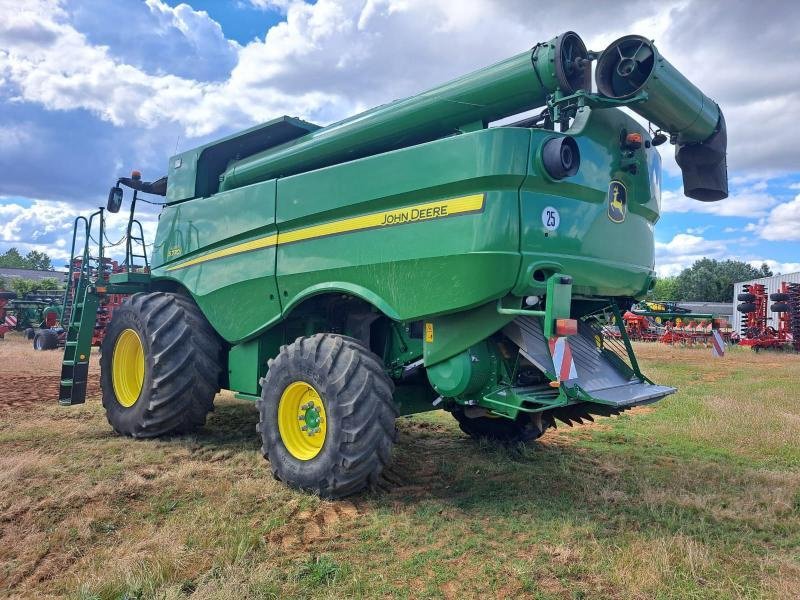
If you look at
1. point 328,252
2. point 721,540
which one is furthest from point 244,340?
point 721,540

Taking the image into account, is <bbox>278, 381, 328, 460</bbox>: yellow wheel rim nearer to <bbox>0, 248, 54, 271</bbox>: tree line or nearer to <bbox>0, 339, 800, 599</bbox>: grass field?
<bbox>0, 339, 800, 599</bbox>: grass field

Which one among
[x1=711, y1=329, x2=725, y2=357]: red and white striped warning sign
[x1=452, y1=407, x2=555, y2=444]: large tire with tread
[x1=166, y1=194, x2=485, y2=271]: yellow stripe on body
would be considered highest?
[x1=166, y1=194, x2=485, y2=271]: yellow stripe on body

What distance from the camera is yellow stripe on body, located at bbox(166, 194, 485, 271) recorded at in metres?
3.91

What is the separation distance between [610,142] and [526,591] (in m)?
3.23

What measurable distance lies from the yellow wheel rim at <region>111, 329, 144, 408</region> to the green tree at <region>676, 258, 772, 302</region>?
6582cm

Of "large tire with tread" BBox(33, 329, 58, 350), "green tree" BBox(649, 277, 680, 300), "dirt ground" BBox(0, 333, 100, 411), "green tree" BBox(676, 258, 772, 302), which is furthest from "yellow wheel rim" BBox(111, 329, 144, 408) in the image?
"green tree" BBox(676, 258, 772, 302)

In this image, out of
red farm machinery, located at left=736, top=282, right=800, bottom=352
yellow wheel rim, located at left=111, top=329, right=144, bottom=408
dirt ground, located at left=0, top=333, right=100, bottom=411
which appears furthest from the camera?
red farm machinery, located at left=736, top=282, right=800, bottom=352

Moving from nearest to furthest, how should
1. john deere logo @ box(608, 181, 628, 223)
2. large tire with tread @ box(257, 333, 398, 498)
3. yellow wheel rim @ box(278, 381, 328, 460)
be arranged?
large tire with tread @ box(257, 333, 398, 498) < yellow wheel rim @ box(278, 381, 328, 460) < john deere logo @ box(608, 181, 628, 223)

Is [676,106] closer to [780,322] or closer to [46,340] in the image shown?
[46,340]

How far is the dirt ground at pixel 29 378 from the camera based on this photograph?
8047mm

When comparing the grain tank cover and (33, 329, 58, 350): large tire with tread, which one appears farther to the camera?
(33, 329, 58, 350): large tire with tread

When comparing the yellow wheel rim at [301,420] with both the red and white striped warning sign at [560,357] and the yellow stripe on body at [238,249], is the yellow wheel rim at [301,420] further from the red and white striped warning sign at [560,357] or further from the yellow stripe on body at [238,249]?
the red and white striped warning sign at [560,357]

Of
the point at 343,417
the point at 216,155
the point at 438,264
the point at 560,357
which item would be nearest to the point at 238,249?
the point at 216,155

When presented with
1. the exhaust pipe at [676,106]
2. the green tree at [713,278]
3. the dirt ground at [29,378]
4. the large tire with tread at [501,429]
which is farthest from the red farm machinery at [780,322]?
the green tree at [713,278]
